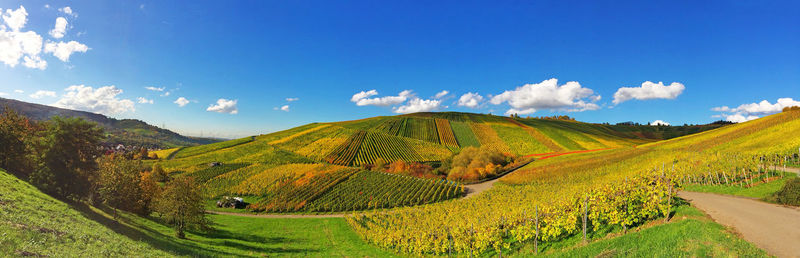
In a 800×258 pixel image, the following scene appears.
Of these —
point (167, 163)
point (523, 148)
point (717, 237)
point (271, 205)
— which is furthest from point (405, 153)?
point (717, 237)

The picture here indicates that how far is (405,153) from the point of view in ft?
318

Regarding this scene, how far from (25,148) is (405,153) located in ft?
265

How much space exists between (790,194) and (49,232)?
149ft

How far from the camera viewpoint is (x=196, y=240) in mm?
26250

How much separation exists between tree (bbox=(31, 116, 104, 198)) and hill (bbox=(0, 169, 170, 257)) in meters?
A: 3.59

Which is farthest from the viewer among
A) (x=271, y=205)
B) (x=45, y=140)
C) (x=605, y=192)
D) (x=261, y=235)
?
(x=271, y=205)

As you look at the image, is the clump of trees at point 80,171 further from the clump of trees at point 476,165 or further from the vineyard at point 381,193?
the clump of trees at point 476,165

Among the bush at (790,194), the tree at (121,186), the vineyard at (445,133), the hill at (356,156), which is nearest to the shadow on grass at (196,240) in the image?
the tree at (121,186)

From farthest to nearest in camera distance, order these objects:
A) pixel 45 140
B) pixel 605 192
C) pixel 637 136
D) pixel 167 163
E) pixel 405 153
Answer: pixel 637 136 → pixel 405 153 → pixel 167 163 → pixel 45 140 → pixel 605 192

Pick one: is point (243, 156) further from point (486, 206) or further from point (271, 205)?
point (486, 206)

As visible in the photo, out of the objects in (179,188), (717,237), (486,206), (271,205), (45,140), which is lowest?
(271,205)

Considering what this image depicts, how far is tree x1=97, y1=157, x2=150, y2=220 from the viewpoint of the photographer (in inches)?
1035

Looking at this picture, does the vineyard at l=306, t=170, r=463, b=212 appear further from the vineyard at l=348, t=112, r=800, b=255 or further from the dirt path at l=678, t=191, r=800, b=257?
the dirt path at l=678, t=191, r=800, b=257

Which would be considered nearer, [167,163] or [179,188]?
[179,188]
